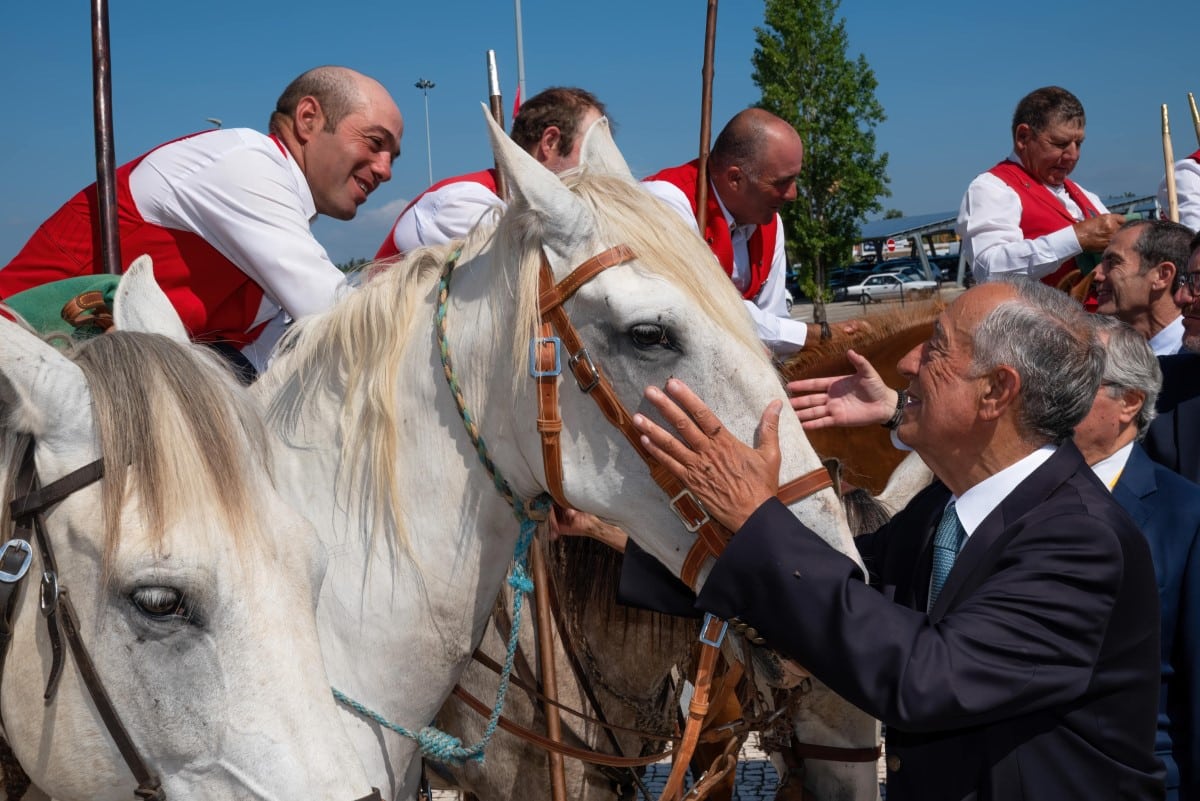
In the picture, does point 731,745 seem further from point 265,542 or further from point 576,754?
point 265,542

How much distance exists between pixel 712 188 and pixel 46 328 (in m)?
2.88

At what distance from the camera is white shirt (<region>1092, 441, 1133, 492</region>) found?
2945mm

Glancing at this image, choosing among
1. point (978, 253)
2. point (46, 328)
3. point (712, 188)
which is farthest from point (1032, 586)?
point (978, 253)

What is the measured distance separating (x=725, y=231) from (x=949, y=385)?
2.40 metres

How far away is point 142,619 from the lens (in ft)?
5.34

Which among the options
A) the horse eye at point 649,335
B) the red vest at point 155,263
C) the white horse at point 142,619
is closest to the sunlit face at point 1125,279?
the horse eye at point 649,335

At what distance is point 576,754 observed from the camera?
9.31 feet

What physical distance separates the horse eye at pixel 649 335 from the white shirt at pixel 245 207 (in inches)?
37.1

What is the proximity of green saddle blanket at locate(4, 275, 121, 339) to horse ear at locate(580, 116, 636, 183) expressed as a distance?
1172mm

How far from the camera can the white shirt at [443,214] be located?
12.8ft

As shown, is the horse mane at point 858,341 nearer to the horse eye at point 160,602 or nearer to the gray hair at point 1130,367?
the gray hair at point 1130,367

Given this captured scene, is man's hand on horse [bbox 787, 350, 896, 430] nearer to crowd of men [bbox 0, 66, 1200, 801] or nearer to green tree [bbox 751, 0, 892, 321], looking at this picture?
crowd of men [bbox 0, 66, 1200, 801]

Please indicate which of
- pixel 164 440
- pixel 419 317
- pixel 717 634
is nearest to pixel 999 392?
pixel 717 634

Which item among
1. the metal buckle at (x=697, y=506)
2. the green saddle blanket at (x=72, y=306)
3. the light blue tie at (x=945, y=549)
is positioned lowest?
the light blue tie at (x=945, y=549)
